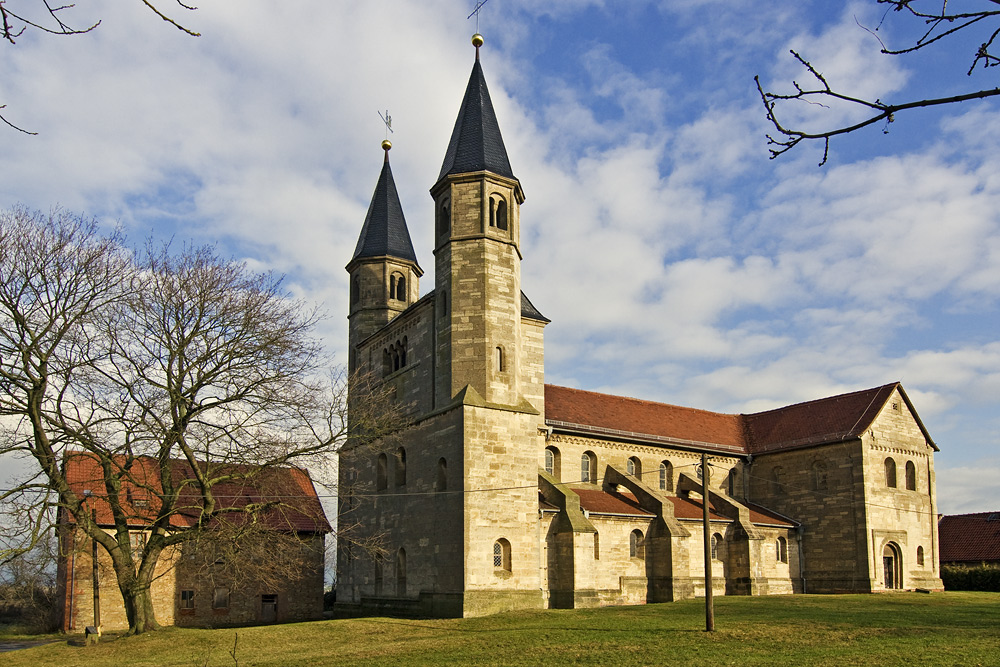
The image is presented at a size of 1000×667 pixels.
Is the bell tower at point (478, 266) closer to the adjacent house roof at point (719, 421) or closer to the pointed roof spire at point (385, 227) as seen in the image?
the adjacent house roof at point (719, 421)

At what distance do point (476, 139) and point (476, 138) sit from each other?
0.09 m

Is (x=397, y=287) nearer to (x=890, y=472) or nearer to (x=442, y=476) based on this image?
(x=442, y=476)

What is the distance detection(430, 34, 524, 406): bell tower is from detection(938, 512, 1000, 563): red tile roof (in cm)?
3435

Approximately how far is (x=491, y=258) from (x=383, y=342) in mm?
9620

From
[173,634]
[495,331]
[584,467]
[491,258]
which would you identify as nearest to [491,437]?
[495,331]

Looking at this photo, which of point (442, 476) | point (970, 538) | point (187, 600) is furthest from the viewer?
point (970, 538)

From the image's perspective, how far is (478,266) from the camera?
33.2 metres

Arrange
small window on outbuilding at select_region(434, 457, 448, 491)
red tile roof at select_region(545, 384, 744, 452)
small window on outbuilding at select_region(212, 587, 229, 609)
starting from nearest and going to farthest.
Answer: small window on outbuilding at select_region(434, 457, 448, 491) → small window on outbuilding at select_region(212, 587, 229, 609) → red tile roof at select_region(545, 384, 744, 452)

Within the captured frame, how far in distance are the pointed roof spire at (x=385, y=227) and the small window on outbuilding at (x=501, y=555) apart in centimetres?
1936

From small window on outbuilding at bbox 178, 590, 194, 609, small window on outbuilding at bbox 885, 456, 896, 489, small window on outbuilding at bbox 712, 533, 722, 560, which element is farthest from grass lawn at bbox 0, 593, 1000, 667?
small window on outbuilding at bbox 885, 456, 896, 489

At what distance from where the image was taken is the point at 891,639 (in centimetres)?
2148

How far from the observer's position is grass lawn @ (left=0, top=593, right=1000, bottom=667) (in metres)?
19.4

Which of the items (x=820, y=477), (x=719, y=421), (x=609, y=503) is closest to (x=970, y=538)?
(x=820, y=477)

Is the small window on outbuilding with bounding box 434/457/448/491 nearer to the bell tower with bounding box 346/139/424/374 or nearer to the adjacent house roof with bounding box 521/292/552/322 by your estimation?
the adjacent house roof with bounding box 521/292/552/322
